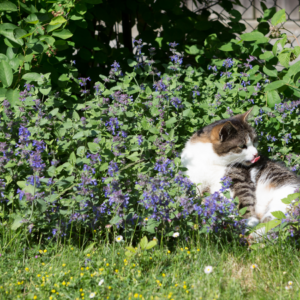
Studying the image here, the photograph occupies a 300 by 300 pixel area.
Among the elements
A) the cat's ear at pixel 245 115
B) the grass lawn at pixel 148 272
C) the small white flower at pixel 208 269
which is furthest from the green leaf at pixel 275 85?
the small white flower at pixel 208 269

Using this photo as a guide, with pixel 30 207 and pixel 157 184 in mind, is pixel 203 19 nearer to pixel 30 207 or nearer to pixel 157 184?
pixel 157 184

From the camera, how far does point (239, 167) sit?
2842 mm

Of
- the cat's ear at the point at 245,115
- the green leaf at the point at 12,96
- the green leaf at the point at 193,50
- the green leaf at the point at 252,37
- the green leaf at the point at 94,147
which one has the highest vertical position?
the green leaf at the point at 252,37

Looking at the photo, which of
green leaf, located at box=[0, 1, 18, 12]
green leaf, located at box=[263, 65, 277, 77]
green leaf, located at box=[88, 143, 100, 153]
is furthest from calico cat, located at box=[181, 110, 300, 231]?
green leaf, located at box=[0, 1, 18, 12]

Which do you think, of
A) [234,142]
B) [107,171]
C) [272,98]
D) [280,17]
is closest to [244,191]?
[234,142]

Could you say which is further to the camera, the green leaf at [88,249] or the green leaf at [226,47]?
the green leaf at [226,47]

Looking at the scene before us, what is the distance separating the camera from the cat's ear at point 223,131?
104 inches

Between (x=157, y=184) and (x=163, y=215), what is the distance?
196 millimetres

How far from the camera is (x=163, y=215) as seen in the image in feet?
6.94

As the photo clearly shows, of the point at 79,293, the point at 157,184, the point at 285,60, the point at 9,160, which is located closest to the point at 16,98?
the point at 9,160

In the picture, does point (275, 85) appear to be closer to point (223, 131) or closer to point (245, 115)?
point (245, 115)

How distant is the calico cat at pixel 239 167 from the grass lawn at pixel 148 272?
0.61 metres

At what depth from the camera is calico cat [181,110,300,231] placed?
2701 mm

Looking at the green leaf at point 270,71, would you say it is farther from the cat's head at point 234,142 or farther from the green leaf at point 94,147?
the green leaf at point 94,147
